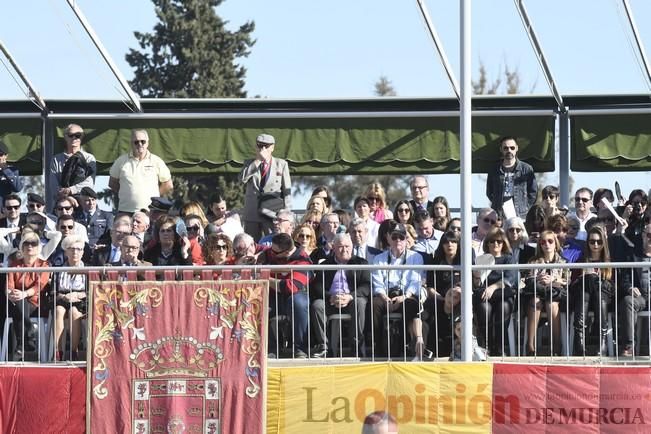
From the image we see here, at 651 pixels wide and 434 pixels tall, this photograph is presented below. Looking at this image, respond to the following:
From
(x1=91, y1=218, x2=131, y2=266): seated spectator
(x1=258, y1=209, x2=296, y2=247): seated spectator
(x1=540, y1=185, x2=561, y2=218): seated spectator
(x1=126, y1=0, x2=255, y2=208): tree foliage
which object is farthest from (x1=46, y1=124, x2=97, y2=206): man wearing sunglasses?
(x1=126, y1=0, x2=255, y2=208): tree foliage

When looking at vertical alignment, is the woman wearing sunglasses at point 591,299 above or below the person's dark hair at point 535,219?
below

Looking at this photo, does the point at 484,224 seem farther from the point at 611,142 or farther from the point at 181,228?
the point at 611,142

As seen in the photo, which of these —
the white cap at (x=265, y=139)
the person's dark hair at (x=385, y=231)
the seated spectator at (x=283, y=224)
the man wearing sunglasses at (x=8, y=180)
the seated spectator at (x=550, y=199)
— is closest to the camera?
the person's dark hair at (x=385, y=231)

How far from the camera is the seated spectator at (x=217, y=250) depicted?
616 inches

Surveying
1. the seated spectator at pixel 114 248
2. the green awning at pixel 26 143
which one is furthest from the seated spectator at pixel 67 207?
the green awning at pixel 26 143

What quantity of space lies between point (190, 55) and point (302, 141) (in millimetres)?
33343

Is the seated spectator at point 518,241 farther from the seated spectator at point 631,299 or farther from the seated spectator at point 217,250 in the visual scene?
the seated spectator at point 217,250

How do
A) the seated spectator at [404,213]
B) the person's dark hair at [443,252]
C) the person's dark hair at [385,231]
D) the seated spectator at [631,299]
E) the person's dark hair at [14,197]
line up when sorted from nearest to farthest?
the seated spectator at [631,299]
the person's dark hair at [443,252]
the person's dark hair at [385,231]
the seated spectator at [404,213]
the person's dark hair at [14,197]

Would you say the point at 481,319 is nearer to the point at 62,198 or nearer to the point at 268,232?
the point at 268,232

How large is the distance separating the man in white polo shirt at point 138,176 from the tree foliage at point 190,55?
3402 cm

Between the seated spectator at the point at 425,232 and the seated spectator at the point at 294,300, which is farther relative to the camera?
the seated spectator at the point at 425,232

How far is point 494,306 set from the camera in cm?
1532

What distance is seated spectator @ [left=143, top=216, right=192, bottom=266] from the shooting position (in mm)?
15984

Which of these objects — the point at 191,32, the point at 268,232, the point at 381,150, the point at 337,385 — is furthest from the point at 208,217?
the point at 191,32
